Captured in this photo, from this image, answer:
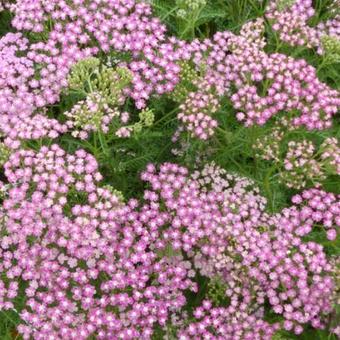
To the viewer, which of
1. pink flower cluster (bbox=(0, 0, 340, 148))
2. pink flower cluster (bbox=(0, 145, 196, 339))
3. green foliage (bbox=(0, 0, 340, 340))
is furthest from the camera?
green foliage (bbox=(0, 0, 340, 340))

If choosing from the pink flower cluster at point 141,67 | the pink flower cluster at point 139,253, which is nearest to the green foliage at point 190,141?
the pink flower cluster at point 141,67

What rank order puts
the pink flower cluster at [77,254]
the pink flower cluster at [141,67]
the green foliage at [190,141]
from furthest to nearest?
the green foliage at [190,141], the pink flower cluster at [141,67], the pink flower cluster at [77,254]

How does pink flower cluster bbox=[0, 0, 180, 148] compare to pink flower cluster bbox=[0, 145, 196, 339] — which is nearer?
pink flower cluster bbox=[0, 145, 196, 339]

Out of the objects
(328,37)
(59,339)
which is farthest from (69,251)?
(328,37)

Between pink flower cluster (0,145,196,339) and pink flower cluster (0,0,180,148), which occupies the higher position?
pink flower cluster (0,0,180,148)

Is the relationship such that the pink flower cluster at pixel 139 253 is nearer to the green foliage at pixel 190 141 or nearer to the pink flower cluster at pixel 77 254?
the pink flower cluster at pixel 77 254

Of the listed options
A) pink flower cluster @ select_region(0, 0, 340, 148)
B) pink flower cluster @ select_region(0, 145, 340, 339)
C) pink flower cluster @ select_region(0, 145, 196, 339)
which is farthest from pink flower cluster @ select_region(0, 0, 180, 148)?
pink flower cluster @ select_region(0, 145, 340, 339)

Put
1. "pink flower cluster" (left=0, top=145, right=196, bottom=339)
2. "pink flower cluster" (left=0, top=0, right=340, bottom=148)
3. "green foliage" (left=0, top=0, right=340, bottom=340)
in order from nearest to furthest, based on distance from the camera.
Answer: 1. "pink flower cluster" (left=0, top=145, right=196, bottom=339)
2. "pink flower cluster" (left=0, top=0, right=340, bottom=148)
3. "green foliage" (left=0, top=0, right=340, bottom=340)

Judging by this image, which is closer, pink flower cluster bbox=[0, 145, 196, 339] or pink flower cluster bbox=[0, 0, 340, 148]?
pink flower cluster bbox=[0, 145, 196, 339]

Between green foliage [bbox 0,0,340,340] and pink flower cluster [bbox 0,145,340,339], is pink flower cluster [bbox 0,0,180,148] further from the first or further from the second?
pink flower cluster [bbox 0,145,340,339]

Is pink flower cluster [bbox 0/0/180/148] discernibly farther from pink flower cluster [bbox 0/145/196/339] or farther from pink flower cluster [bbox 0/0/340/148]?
pink flower cluster [bbox 0/145/196/339]

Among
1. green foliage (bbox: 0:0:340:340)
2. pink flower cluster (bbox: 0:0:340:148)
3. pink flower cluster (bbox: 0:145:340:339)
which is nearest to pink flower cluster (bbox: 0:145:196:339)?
pink flower cluster (bbox: 0:145:340:339)

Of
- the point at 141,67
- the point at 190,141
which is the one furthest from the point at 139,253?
the point at 141,67
